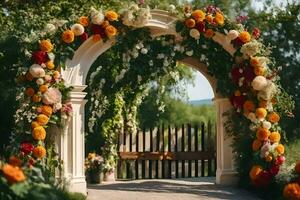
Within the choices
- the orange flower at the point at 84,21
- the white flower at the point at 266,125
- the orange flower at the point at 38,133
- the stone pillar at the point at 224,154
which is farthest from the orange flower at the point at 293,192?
the orange flower at the point at 84,21

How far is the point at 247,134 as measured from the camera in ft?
38.1

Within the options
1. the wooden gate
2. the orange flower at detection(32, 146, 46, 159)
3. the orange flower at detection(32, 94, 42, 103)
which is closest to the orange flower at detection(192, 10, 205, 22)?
the orange flower at detection(32, 94, 42, 103)

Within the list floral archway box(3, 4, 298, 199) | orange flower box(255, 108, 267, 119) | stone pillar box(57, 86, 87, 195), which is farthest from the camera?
orange flower box(255, 108, 267, 119)

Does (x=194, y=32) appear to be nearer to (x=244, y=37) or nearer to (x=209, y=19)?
(x=209, y=19)

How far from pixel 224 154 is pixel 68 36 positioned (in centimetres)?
416

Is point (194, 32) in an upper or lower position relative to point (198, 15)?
lower

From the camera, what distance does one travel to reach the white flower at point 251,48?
11.2 metres

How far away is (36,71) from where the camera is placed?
1029cm

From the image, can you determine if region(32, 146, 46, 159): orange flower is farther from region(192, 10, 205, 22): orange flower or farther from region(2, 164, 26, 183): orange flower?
region(2, 164, 26, 183): orange flower

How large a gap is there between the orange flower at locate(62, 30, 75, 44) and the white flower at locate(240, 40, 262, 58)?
10.6 ft

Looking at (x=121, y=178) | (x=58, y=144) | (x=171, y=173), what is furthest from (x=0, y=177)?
(x=171, y=173)

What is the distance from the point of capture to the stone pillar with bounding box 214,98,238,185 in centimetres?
1228

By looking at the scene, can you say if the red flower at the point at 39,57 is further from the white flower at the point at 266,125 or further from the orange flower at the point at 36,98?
the white flower at the point at 266,125

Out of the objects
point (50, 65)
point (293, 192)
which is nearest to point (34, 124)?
point (50, 65)
